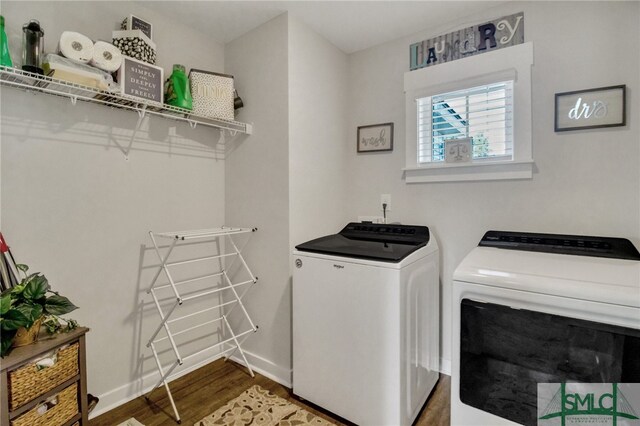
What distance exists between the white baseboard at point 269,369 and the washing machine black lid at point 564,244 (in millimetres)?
1452

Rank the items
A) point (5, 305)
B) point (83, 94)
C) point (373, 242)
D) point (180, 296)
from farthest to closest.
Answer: point (180, 296) → point (373, 242) → point (83, 94) → point (5, 305)

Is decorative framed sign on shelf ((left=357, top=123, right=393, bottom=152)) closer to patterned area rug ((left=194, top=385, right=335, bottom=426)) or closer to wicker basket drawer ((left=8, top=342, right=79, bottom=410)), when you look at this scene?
patterned area rug ((left=194, top=385, right=335, bottom=426))

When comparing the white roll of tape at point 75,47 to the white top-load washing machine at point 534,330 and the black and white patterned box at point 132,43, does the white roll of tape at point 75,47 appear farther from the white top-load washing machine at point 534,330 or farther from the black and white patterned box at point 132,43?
the white top-load washing machine at point 534,330

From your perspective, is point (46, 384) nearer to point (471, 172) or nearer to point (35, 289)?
point (35, 289)

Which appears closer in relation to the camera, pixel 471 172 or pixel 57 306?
pixel 57 306

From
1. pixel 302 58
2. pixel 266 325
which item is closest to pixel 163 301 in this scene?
pixel 266 325

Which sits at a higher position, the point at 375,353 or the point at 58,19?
the point at 58,19

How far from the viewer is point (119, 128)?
1750 millimetres

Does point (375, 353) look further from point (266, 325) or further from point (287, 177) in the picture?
point (287, 177)

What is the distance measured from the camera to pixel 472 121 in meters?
1.93

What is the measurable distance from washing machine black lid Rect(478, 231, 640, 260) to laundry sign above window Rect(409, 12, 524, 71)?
112cm

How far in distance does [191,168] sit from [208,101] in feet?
1.54

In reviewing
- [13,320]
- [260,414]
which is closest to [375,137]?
[260,414]

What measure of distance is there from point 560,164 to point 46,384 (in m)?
2.59
